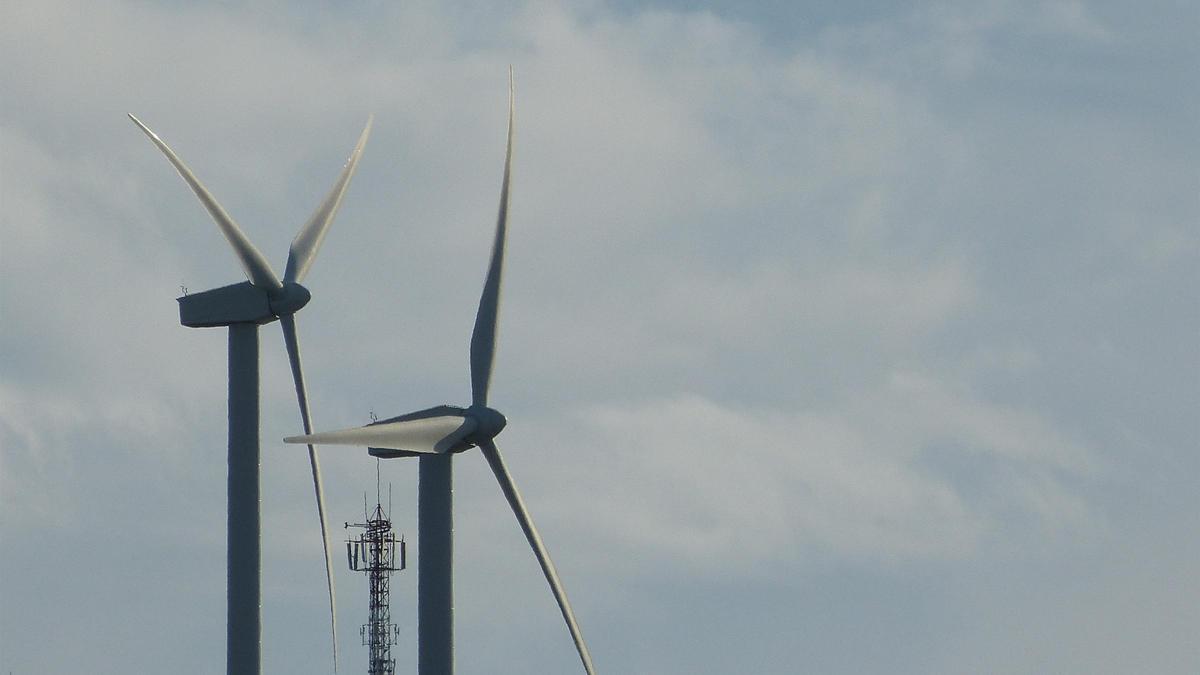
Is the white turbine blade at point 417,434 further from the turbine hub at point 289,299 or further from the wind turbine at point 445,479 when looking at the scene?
the turbine hub at point 289,299

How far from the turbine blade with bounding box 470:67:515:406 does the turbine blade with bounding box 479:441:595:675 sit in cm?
204

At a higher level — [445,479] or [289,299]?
[289,299]

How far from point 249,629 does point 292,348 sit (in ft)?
35.0

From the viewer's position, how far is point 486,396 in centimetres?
10156

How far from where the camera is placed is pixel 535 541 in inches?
3898

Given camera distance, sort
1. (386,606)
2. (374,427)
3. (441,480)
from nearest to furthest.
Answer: (374,427) < (441,480) < (386,606)

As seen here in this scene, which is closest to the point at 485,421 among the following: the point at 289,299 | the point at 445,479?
the point at 445,479

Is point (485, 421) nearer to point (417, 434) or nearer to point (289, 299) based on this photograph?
point (417, 434)

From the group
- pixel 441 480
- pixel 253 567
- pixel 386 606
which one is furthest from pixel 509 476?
pixel 386 606

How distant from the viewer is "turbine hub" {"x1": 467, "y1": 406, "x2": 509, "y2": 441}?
329 feet

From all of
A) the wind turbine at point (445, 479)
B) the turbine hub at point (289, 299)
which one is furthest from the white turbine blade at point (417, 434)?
the turbine hub at point (289, 299)

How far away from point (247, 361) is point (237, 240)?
4438 mm

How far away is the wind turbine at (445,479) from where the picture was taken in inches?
3868

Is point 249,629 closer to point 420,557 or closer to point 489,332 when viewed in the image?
point 420,557
